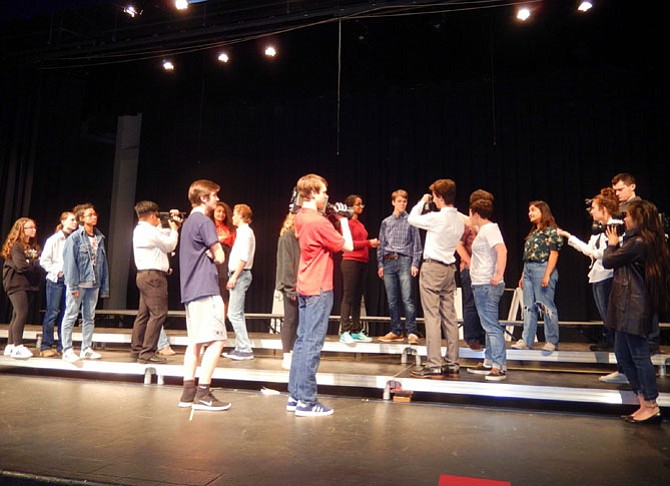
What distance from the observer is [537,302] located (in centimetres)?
473

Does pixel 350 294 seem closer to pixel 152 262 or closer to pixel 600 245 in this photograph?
pixel 152 262

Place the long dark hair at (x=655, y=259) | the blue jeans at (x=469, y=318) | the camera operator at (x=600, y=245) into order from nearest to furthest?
the long dark hair at (x=655, y=259), the camera operator at (x=600, y=245), the blue jeans at (x=469, y=318)

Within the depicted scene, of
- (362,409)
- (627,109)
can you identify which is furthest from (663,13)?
(362,409)

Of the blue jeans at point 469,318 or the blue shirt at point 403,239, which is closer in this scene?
the blue jeans at point 469,318

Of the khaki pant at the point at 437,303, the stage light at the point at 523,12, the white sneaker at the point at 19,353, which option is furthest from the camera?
the stage light at the point at 523,12

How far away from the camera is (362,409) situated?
3719 millimetres

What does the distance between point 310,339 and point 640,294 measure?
6.86 feet

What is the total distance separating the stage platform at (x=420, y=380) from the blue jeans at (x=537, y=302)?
0.18 metres

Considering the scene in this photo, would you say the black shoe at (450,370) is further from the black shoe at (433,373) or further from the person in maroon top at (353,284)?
the person in maroon top at (353,284)

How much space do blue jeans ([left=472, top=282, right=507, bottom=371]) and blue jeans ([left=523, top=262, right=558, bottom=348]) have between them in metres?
0.87

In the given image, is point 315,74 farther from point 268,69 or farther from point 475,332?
point 475,332

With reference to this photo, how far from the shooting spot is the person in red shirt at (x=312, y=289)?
10.9ft

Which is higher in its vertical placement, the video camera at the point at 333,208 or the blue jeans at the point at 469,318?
the video camera at the point at 333,208

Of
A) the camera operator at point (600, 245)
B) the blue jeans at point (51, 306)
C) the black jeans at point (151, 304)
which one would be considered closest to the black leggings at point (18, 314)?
the blue jeans at point (51, 306)
